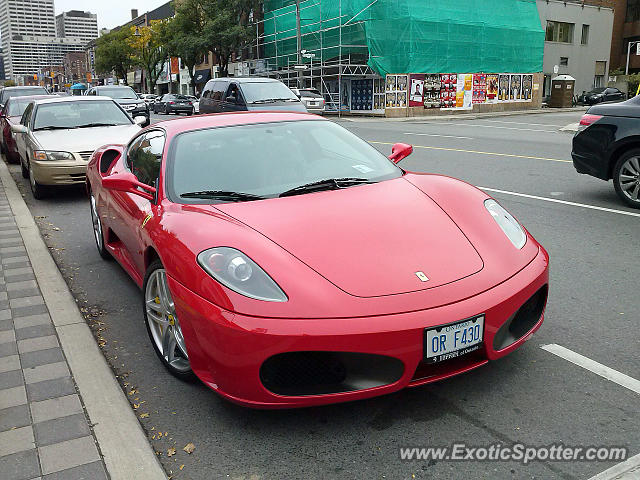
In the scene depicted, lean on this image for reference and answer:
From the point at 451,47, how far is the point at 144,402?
1495 inches

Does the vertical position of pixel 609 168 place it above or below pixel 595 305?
above

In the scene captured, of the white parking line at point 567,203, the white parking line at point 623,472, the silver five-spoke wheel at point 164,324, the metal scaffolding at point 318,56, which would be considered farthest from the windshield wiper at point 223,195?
the metal scaffolding at point 318,56

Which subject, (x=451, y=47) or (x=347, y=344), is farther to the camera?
(x=451, y=47)

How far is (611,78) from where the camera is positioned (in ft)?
176

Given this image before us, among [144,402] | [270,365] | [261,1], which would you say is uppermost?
[261,1]

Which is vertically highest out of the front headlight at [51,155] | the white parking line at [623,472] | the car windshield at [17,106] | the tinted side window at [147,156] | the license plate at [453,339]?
the car windshield at [17,106]

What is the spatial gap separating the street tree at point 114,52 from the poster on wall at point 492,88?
49375 mm

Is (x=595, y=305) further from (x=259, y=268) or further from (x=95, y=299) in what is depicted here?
(x=95, y=299)

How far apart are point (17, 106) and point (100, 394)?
13.3 metres

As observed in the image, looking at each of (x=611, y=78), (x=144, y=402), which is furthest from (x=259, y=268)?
(x=611, y=78)

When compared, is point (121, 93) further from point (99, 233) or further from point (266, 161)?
point (266, 161)

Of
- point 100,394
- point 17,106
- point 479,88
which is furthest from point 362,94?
point 100,394

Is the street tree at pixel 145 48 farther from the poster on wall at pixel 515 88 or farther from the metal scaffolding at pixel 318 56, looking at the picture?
the poster on wall at pixel 515 88

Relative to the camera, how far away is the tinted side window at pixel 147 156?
4035 mm
